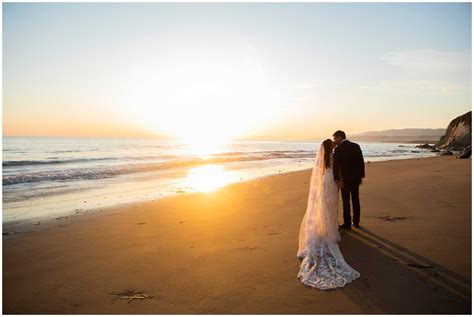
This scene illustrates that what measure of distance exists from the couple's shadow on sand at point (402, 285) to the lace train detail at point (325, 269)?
162 mm

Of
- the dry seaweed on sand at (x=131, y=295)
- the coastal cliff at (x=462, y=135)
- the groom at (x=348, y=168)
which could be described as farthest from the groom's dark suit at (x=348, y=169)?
the coastal cliff at (x=462, y=135)

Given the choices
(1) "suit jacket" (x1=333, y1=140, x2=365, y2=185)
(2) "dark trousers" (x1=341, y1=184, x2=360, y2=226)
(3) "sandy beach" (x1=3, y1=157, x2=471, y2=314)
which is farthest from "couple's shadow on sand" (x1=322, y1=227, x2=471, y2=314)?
(1) "suit jacket" (x1=333, y1=140, x2=365, y2=185)

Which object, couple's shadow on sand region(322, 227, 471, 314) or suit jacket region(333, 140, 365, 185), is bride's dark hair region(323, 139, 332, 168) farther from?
couple's shadow on sand region(322, 227, 471, 314)

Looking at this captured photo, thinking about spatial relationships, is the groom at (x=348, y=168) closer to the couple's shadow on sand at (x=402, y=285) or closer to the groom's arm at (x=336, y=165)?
the groom's arm at (x=336, y=165)

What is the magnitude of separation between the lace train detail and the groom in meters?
1.82

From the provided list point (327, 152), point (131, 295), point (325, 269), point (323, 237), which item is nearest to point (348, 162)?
point (327, 152)

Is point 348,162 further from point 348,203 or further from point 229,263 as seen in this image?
point 229,263

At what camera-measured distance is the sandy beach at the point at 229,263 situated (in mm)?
4230

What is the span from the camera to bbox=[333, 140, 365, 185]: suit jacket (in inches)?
284

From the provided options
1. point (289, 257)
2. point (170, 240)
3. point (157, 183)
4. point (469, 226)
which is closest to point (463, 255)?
point (469, 226)

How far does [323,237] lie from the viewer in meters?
5.82

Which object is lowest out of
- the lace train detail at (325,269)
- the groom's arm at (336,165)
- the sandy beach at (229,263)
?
the sandy beach at (229,263)

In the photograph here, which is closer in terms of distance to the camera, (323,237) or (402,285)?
(402,285)

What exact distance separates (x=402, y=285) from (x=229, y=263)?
2.61m
